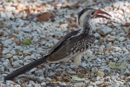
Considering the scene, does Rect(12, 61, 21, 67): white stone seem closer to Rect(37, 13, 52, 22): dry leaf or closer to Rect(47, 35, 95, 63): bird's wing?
Rect(47, 35, 95, 63): bird's wing

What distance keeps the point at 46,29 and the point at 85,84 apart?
6.21 ft

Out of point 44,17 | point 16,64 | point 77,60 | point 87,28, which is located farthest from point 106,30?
point 16,64

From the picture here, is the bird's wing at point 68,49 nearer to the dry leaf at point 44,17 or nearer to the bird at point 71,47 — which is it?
the bird at point 71,47

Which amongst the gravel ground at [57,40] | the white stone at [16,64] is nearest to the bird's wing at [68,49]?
the gravel ground at [57,40]

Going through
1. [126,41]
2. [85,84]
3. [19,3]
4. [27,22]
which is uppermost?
[19,3]

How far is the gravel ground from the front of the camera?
147 inches

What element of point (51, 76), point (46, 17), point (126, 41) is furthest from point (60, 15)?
point (51, 76)

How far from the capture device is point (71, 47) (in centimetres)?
389

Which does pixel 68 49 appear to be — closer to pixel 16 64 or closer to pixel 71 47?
pixel 71 47

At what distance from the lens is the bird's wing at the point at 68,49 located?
3734 mm

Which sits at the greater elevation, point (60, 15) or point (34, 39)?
point (60, 15)

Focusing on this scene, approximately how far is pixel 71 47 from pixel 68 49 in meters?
0.07

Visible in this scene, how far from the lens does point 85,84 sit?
3.61m

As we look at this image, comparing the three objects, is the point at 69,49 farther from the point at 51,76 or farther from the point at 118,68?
the point at 118,68
